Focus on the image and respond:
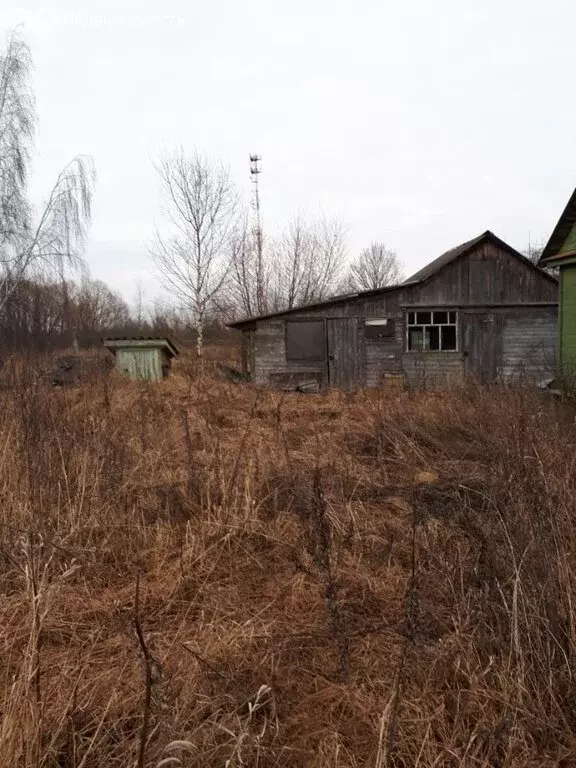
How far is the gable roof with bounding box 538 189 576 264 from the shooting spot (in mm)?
9141

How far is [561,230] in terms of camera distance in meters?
9.46

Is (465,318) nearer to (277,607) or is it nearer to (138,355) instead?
(138,355)

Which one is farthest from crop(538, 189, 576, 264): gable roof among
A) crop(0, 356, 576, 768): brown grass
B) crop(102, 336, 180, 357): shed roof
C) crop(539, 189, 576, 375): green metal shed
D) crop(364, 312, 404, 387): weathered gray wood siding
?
crop(102, 336, 180, 357): shed roof

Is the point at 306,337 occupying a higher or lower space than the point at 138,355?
higher

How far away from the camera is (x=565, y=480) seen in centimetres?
282

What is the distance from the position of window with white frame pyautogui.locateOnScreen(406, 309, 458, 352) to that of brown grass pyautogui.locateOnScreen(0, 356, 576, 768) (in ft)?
36.0

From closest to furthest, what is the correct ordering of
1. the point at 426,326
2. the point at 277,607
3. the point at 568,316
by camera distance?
the point at 277,607 < the point at 568,316 < the point at 426,326

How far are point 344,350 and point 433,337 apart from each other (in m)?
2.95

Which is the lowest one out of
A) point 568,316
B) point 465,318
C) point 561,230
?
point 568,316

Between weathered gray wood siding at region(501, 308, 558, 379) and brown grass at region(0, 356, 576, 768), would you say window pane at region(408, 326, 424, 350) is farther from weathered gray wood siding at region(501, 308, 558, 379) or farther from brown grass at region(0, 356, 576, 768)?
brown grass at region(0, 356, 576, 768)

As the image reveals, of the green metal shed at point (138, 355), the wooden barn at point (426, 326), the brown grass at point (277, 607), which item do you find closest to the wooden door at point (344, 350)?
the wooden barn at point (426, 326)

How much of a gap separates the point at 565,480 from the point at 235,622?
2.04m

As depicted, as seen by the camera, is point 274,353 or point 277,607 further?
point 274,353

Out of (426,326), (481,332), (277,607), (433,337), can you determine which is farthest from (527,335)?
(277,607)
